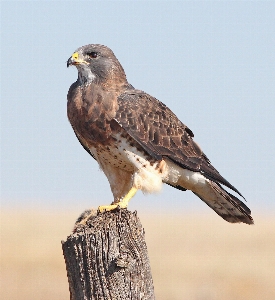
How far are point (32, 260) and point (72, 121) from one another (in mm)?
13888

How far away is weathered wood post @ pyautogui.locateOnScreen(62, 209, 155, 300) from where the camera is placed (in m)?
6.57

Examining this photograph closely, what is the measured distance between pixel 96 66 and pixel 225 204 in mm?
2219

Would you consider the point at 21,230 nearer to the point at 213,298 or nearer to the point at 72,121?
the point at 213,298

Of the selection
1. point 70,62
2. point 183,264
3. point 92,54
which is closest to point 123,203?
point 70,62

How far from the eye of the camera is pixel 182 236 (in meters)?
32.3

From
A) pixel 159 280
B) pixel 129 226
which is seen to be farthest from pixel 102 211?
pixel 159 280

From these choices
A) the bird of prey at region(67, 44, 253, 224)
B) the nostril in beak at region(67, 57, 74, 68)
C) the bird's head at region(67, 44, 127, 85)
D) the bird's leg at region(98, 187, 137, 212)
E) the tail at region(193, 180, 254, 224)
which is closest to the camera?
the bird's leg at region(98, 187, 137, 212)

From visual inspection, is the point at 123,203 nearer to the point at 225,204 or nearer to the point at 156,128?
the point at 156,128

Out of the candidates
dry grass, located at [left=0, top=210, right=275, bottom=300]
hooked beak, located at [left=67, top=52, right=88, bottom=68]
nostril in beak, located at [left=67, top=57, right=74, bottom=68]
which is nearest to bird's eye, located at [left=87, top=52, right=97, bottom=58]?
hooked beak, located at [left=67, top=52, right=88, bottom=68]

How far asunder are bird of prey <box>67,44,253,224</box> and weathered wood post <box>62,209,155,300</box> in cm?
168

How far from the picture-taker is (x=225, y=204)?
965cm

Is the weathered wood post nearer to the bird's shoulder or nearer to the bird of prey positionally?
the bird of prey

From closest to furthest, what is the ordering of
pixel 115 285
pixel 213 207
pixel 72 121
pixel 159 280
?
pixel 115 285 < pixel 72 121 < pixel 213 207 < pixel 159 280

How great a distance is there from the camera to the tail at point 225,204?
948cm
